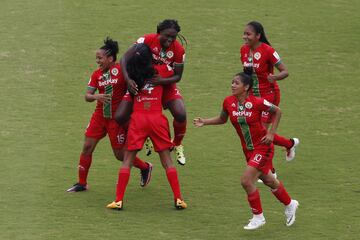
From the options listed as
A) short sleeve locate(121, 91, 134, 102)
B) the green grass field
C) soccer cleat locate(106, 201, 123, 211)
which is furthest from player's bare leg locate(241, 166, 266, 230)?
short sleeve locate(121, 91, 134, 102)

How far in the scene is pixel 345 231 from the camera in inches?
475

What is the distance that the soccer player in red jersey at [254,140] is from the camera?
1204cm

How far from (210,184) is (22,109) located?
13.7 ft

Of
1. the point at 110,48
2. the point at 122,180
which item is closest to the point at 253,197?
the point at 122,180

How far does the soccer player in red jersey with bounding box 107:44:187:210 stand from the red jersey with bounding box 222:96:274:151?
0.96 metres

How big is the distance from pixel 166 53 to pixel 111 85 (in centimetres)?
84

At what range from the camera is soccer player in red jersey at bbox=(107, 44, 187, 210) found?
12.7 meters

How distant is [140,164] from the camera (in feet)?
44.6

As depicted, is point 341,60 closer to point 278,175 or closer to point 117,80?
point 278,175

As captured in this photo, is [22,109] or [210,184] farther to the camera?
[22,109]

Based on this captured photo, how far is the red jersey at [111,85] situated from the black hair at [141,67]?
1.07 ft

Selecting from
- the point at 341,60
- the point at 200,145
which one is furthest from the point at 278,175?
the point at 341,60

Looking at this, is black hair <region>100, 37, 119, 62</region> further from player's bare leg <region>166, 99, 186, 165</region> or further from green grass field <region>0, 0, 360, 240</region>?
green grass field <region>0, 0, 360, 240</region>

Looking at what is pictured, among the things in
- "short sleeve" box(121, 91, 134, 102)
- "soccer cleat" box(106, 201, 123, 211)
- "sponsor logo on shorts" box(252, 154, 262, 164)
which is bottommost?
"soccer cleat" box(106, 201, 123, 211)
